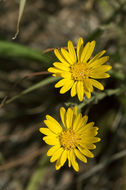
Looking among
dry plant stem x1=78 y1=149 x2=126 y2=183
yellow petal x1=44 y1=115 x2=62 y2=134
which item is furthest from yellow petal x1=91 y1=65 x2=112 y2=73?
dry plant stem x1=78 y1=149 x2=126 y2=183

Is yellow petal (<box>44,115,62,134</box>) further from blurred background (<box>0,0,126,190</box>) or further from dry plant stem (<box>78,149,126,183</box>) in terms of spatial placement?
dry plant stem (<box>78,149,126,183</box>)

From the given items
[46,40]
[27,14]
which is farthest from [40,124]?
[27,14]

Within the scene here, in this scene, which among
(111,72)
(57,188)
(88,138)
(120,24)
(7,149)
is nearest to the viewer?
(88,138)

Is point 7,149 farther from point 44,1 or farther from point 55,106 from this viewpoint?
point 44,1

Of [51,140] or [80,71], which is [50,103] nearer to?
[51,140]

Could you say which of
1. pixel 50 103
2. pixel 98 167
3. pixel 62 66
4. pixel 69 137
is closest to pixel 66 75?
pixel 62 66

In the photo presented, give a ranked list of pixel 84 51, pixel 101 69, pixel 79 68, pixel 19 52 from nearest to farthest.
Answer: pixel 101 69
pixel 84 51
pixel 79 68
pixel 19 52
